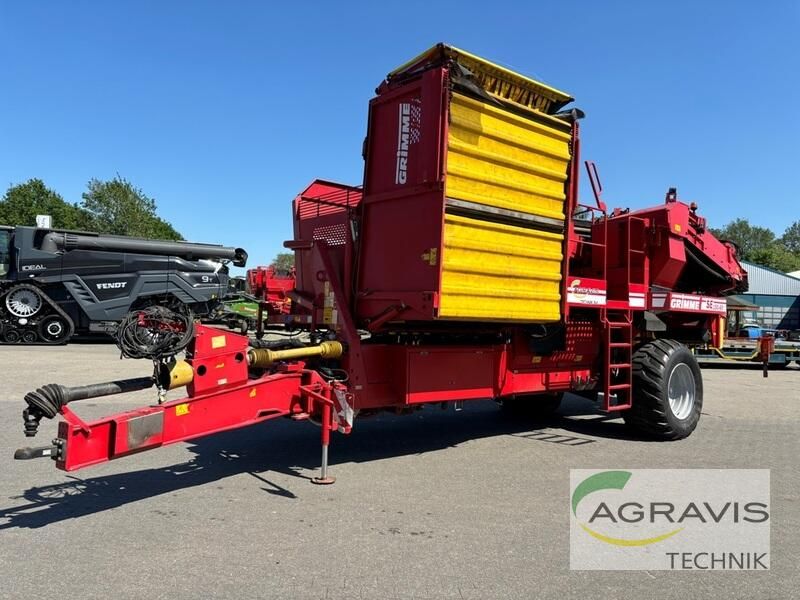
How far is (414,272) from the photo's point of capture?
5141 millimetres

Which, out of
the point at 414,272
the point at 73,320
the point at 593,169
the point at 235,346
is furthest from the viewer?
the point at 73,320

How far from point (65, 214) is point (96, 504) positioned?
56.1 metres

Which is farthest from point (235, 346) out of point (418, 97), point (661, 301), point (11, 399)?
point (11, 399)

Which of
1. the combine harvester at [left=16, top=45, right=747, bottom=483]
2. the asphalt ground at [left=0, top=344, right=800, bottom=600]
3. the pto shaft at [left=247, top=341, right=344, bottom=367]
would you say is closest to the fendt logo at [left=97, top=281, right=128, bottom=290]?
the asphalt ground at [left=0, top=344, right=800, bottom=600]

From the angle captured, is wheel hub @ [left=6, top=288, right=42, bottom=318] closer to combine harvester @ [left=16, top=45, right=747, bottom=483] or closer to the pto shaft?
combine harvester @ [left=16, top=45, right=747, bottom=483]

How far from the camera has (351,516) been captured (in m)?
Result: 4.32

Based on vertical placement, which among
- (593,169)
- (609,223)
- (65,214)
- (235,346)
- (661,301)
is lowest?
(235,346)

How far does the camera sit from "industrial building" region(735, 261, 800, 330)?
150 ft

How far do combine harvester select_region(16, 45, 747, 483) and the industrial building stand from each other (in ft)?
146

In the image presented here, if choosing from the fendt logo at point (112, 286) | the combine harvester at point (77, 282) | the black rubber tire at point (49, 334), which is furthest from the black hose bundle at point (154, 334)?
the black rubber tire at point (49, 334)

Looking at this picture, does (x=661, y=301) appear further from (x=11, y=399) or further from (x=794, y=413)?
(x=11, y=399)

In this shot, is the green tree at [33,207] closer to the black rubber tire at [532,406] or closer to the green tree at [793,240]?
the black rubber tire at [532,406]

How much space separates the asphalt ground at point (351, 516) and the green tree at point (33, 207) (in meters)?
51.5
